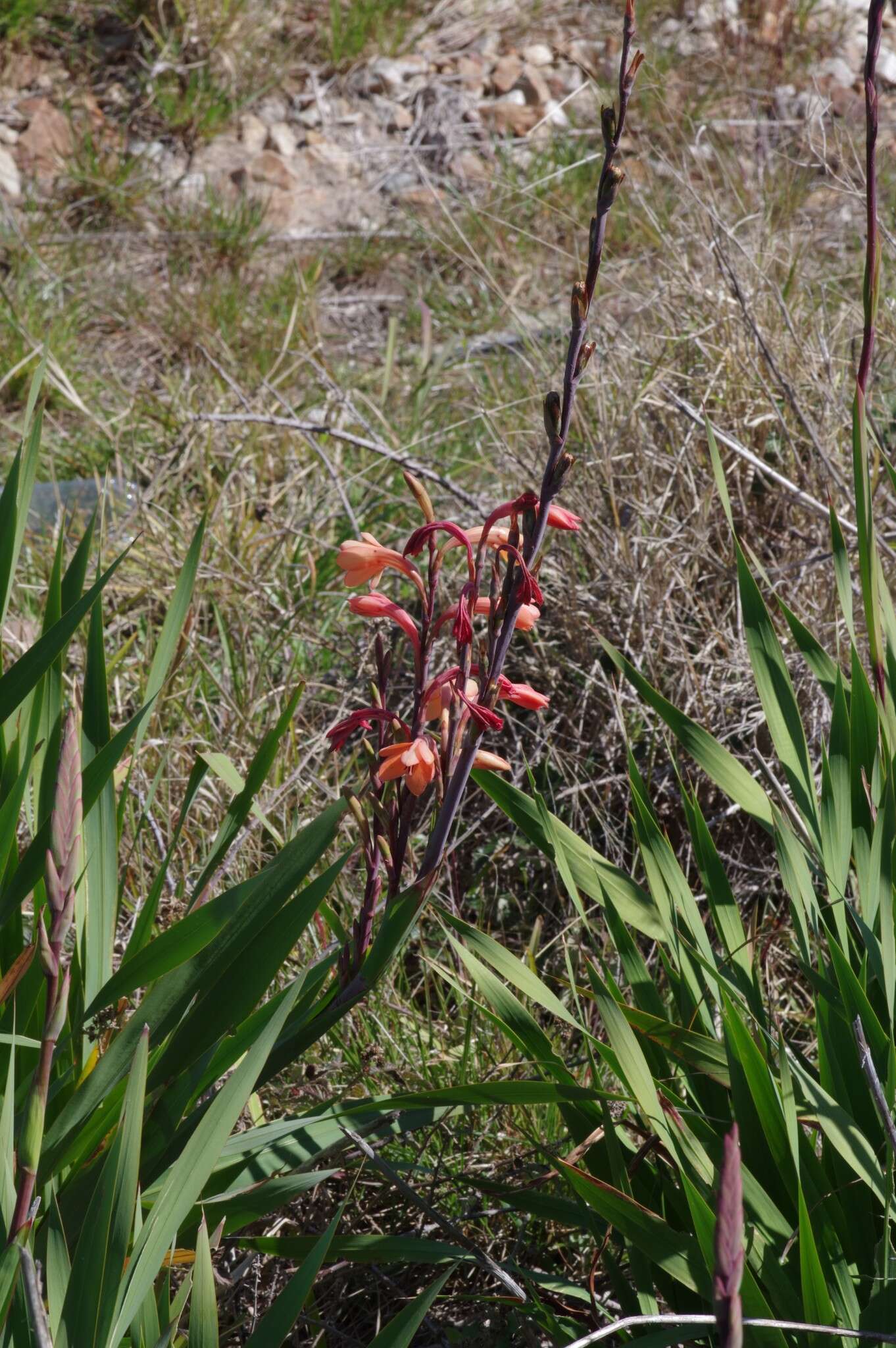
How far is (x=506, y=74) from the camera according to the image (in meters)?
5.59

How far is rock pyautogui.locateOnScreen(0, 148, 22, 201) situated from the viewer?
4504 mm

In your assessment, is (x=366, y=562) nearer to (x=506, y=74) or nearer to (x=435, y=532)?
(x=435, y=532)

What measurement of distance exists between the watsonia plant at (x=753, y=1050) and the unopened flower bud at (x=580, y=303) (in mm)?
294

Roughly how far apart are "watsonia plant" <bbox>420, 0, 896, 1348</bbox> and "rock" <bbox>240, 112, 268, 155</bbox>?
449 cm

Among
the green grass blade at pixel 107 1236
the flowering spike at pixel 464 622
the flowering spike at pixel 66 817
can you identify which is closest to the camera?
the flowering spike at pixel 66 817

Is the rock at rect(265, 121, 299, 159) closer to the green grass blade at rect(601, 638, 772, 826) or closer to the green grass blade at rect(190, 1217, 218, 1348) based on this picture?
the green grass blade at rect(601, 638, 772, 826)

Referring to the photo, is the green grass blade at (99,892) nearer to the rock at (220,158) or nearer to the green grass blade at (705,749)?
the green grass blade at (705,749)

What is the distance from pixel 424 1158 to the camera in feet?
4.68

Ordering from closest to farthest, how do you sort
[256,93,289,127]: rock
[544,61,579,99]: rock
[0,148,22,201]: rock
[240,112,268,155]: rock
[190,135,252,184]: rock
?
[0,148,22,201]: rock < [190,135,252,184]: rock < [240,112,268,155]: rock < [256,93,289,127]: rock < [544,61,579,99]: rock

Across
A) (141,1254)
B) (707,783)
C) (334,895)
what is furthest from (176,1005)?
(707,783)

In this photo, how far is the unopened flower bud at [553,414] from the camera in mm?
830

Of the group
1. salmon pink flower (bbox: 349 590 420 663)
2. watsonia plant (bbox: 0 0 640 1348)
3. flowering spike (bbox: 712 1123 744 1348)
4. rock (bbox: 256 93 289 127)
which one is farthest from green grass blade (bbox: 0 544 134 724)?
rock (bbox: 256 93 289 127)

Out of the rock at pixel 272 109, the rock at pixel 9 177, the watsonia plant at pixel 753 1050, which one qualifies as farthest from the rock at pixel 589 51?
the watsonia plant at pixel 753 1050

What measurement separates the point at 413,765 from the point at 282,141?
494 centimetres
